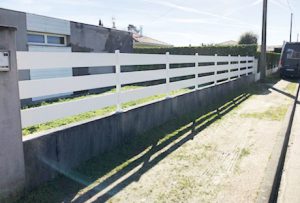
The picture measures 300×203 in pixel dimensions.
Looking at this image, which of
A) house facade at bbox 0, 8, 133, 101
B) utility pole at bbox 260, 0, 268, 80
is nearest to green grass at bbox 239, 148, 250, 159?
house facade at bbox 0, 8, 133, 101

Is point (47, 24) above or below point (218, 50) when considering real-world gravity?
above

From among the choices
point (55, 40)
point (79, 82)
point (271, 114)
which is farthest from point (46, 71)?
point (79, 82)

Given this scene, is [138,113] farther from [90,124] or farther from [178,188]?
[178,188]

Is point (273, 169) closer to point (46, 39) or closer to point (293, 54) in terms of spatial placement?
point (46, 39)

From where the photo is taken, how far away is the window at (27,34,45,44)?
44.7 feet

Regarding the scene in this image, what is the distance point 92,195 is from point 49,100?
9057mm

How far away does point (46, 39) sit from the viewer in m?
14.5

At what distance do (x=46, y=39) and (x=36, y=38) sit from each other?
2.12 ft

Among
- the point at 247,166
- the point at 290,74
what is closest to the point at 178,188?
the point at 247,166

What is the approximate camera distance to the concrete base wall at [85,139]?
12.3ft

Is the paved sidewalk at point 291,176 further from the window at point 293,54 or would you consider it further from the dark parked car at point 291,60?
the window at point 293,54


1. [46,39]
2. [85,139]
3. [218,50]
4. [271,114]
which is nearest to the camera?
[85,139]

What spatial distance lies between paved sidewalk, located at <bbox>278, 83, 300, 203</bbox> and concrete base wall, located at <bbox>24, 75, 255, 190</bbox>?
2.61m

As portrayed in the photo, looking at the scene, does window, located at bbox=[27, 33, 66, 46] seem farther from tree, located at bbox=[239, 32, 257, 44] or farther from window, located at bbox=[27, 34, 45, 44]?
tree, located at bbox=[239, 32, 257, 44]
